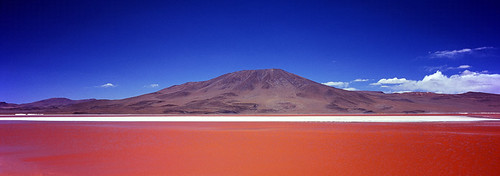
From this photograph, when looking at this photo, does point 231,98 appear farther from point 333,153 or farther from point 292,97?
point 333,153

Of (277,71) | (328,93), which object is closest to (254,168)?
(328,93)

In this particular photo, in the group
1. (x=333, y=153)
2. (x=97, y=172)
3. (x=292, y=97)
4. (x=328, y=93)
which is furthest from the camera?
(x=328, y=93)

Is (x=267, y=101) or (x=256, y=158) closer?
(x=256, y=158)

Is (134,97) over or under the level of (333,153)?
over

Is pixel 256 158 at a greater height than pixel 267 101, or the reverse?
pixel 267 101

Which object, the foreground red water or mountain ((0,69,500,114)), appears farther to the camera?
mountain ((0,69,500,114))

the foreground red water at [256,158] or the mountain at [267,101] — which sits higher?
the mountain at [267,101]

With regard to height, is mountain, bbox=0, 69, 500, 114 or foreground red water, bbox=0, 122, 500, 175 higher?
mountain, bbox=0, 69, 500, 114

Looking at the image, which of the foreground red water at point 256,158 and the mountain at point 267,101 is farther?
the mountain at point 267,101
